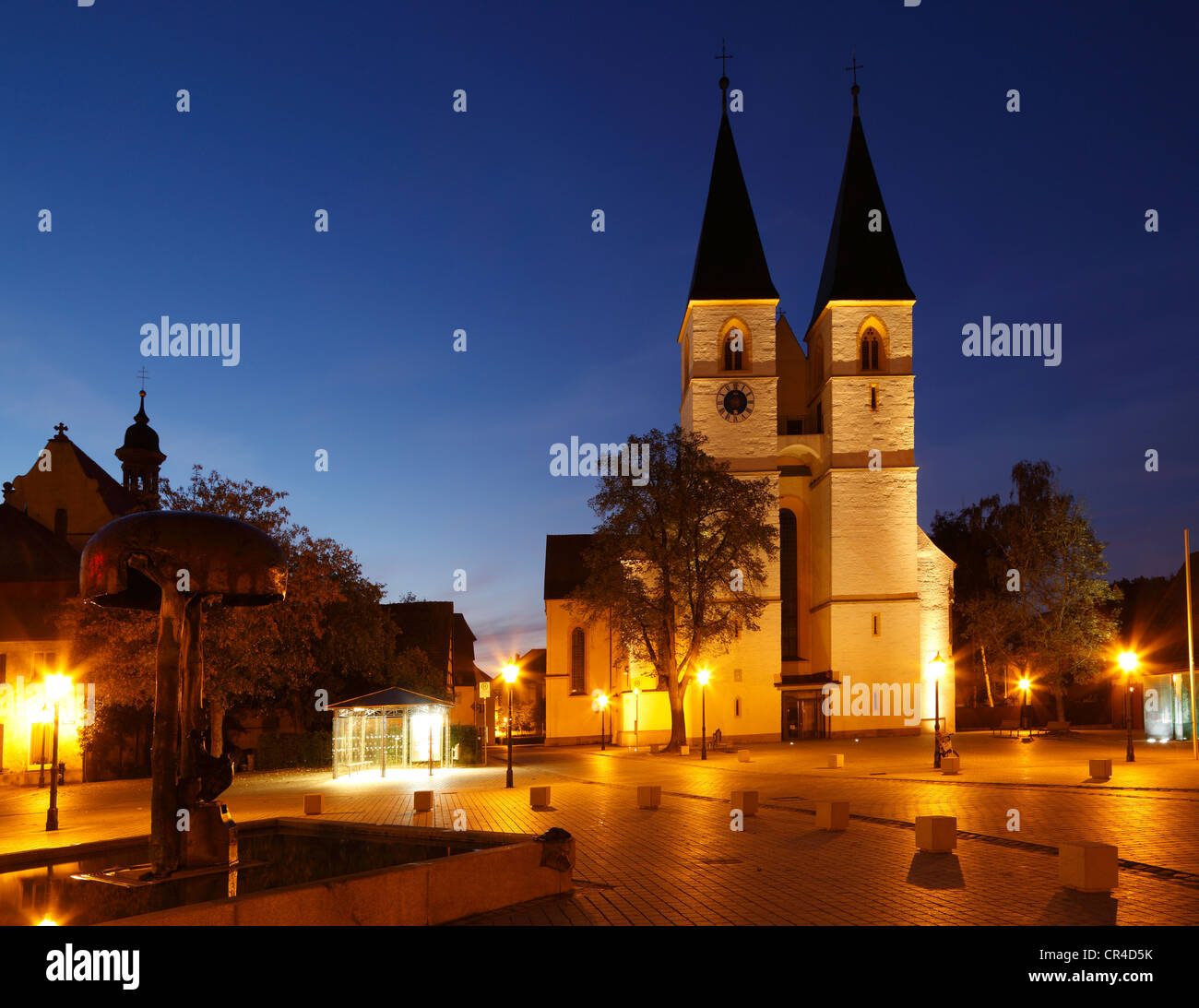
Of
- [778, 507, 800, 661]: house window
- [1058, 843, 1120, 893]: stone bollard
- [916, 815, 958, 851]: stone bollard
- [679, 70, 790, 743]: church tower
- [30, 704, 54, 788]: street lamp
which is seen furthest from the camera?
[778, 507, 800, 661]: house window

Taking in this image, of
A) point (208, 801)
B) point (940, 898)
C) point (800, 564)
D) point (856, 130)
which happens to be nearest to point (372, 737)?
point (208, 801)

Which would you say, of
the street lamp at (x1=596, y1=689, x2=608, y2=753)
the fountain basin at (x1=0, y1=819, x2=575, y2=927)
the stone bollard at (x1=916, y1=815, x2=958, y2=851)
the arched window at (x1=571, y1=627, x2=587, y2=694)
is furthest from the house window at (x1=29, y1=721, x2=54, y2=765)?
the stone bollard at (x1=916, y1=815, x2=958, y2=851)

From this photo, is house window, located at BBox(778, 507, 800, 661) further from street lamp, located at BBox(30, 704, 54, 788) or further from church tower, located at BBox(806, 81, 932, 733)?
street lamp, located at BBox(30, 704, 54, 788)

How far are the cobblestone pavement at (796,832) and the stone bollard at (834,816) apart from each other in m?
0.23

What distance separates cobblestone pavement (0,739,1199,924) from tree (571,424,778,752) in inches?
359

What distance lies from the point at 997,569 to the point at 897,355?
13.9 meters

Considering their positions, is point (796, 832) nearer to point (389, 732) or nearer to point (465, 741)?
point (389, 732)

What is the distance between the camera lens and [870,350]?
57.9m

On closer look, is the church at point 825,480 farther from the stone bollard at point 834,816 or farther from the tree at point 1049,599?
the stone bollard at point 834,816

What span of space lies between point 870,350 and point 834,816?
45004 mm

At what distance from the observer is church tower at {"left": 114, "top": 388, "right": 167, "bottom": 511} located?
5825 centimetres

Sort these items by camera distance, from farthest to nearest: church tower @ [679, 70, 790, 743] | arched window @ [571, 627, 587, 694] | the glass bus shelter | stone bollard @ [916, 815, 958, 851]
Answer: arched window @ [571, 627, 587, 694], church tower @ [679, 70, 790, 743], the glass bus shelter, stone bollard @ [916, 815, 958, 851]

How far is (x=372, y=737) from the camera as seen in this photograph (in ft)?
116
